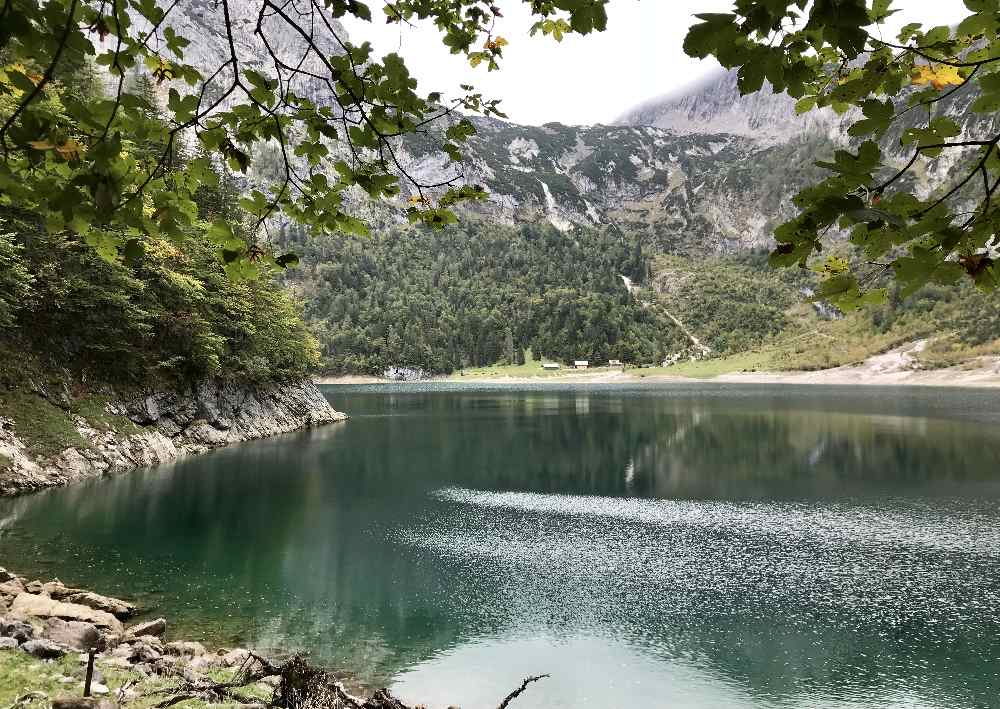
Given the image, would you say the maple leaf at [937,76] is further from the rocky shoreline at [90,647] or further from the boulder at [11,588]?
the boulder at [11,588]

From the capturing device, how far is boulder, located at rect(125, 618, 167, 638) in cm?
1218

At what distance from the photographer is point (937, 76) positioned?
335 cm

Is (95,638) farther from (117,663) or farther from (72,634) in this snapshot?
(117,663)

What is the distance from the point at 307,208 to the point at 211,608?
1424cm

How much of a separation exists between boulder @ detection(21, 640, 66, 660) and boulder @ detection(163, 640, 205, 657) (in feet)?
7.45

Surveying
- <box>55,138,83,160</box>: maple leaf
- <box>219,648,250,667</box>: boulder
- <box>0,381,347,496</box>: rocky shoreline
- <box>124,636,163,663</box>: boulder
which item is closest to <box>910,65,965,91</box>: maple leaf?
<box>55,138,83,160</box>: maple leaf

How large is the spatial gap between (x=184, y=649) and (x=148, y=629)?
1433 millimetres

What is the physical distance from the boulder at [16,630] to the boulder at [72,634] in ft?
1.07

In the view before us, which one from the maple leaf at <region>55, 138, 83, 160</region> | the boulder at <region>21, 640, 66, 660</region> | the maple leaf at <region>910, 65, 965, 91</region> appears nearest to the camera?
the maple leaf at <region>55, 138, 83, 160</region>

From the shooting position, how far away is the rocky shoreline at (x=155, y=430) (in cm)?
2544

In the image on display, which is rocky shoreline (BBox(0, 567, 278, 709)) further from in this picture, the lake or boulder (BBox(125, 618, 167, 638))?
the lake

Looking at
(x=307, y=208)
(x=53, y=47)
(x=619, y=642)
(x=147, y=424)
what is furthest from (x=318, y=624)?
(x=147, y=424)

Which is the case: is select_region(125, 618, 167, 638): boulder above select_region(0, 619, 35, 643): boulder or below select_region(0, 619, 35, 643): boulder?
below

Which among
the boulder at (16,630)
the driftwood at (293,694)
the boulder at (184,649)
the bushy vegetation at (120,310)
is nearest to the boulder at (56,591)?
the boulder at (184,649)
